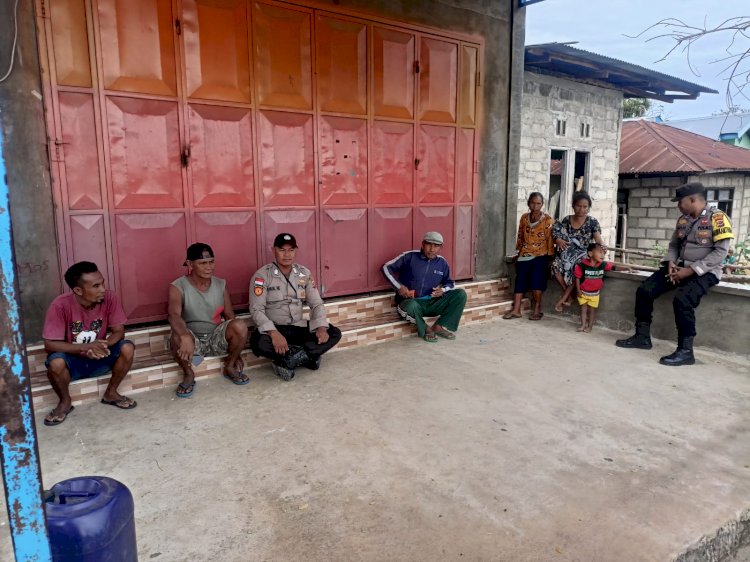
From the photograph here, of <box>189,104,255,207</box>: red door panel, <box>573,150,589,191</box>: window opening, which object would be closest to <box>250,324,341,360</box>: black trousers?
<box>189,104,255,207</box>: red door panel

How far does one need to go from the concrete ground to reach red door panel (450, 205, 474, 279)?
205 centimetres

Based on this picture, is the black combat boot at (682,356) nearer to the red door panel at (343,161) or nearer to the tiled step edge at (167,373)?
the tiled step edge at (167,373)

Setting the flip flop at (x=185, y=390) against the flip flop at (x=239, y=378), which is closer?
the flip flop at (x=185, y=390)

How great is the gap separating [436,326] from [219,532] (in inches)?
142

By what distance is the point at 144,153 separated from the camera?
4.39 metres

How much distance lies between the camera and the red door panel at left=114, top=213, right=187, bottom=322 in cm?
439

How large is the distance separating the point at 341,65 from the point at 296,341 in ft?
9.23

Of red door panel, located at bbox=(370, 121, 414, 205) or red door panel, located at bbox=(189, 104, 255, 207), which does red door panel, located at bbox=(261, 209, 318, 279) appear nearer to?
red door panel, located at bbox=(189, 104, 255, 207)

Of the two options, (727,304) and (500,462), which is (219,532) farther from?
(727,304)

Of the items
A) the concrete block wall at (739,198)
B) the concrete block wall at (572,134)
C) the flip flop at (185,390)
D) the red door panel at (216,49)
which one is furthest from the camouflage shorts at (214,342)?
the concrete block wall at (739,198)

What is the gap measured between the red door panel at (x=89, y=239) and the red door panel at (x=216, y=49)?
52.5 inches

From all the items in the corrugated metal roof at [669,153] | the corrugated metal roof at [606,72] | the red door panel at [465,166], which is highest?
the corrugated metal roof at [606,72]

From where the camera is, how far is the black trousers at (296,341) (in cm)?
431

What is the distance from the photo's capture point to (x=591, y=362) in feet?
15.9
